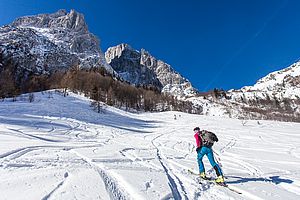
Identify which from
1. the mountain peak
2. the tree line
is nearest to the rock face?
the mountain peak

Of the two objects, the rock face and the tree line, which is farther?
the rock face

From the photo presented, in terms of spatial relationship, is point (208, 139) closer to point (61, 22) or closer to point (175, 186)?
point (175, 186)

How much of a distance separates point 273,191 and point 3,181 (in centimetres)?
678

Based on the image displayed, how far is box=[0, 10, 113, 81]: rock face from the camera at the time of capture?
376 feet

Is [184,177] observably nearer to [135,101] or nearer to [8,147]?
[8,147]

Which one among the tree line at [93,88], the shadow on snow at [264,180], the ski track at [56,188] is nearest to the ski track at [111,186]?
the ski track at [56,188]

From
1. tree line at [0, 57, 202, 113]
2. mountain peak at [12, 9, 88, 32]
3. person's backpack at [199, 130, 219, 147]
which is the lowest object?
person's backpack at [199, 130, 219, 147]

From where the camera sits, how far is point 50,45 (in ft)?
468

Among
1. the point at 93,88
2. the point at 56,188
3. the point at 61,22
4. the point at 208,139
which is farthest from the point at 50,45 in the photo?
the point at 56,188

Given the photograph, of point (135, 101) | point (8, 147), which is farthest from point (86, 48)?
point (8, 147)

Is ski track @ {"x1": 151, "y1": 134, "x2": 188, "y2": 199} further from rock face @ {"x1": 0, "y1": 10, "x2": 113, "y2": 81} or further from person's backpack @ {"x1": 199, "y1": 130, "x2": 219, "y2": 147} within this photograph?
rock face @ {"x1": 0, "y1": 10, "x2": 113, "y2": 81}

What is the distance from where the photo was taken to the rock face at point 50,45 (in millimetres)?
114625

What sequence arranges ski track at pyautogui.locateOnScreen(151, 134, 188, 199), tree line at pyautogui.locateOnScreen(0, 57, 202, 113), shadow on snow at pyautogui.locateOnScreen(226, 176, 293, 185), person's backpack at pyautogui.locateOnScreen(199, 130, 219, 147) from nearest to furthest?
ski track at pyautogui.locateOnScreen(151, 134, 188, 199)
shadow on snow at pyautogui.locateOnScreen(226, 176, 293, 185)
person's backpack at pyautogui.locateOnScreen(199, 130, 219, 147)
tree line at pyautogui.locateOnScreen(0, 57, 202, 113)

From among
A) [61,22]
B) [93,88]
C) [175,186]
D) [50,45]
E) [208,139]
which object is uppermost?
[61,22]
